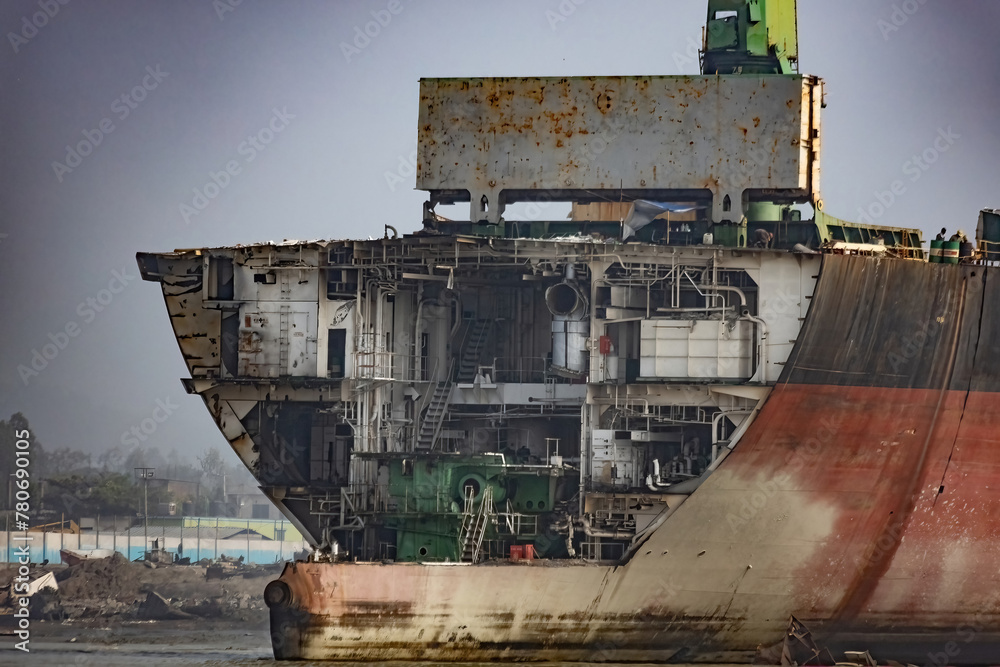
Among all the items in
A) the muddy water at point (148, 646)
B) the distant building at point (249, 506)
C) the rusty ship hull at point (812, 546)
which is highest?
the rusty ship hull at point (812, 546)

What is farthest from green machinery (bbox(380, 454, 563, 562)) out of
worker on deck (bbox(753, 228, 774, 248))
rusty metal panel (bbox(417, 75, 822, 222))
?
worker on deck (bbox(753, 228, 774, 248))

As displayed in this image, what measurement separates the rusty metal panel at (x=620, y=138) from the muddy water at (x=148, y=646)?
396 inches

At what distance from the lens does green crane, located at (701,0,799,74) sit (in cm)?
3519

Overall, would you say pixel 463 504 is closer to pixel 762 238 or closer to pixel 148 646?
pixel 762 238

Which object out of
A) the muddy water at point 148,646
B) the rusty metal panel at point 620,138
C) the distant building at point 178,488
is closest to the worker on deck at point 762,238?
the rusty metal panel at point 620,138

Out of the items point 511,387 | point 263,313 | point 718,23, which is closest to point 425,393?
point 511,387

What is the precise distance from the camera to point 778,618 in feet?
94.9

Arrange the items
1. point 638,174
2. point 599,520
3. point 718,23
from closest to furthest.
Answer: point 599,520 → point 638,174 → point 718,23

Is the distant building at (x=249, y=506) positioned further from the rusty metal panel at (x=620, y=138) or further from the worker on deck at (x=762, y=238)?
the worker on deck at (x=762, y=238)

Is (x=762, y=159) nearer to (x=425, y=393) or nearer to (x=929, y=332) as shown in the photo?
(x=929, y=332)

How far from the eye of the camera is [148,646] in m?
39.2

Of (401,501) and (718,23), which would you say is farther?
(718,23)

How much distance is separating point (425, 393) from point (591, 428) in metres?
4.30

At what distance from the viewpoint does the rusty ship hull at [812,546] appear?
2753 centimetres
